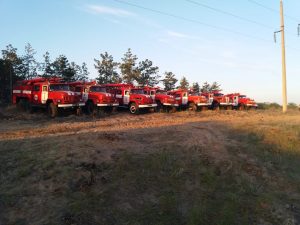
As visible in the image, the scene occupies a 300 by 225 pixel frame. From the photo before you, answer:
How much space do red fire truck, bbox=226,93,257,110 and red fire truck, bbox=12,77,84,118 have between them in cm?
1795

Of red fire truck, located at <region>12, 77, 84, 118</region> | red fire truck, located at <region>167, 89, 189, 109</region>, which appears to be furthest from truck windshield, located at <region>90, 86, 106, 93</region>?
red fire truck, located at <region>167, 89, 189, 109</region>

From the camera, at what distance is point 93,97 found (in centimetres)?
2423

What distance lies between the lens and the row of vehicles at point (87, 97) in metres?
22.1

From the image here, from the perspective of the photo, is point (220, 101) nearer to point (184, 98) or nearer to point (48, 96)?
point (184, 98)

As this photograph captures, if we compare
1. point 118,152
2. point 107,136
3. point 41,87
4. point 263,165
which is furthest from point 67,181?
point 41,87

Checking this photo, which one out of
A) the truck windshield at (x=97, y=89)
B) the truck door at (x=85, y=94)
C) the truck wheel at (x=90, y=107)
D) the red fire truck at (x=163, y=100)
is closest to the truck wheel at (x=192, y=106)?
the red fire truck at (x=163, y=100)

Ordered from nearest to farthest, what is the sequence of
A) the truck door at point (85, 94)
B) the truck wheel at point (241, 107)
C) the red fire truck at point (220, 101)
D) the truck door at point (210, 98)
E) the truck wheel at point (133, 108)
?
the truck door at point (85, 94)
the truck wheel at point (133, 108)
the truck door at point (210, 98)
the red fire truck at point (220, 101)
the truck wheel at point (241, 107)

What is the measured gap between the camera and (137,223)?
7785 mm

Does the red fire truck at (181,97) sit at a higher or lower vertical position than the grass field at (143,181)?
higher

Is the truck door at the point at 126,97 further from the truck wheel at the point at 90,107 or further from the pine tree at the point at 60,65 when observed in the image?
the pine tree at the point at 60,65

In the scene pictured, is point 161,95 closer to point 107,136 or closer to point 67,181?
point 107,136

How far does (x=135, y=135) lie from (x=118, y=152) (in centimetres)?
A: 251

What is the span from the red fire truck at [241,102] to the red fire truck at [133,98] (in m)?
12.3

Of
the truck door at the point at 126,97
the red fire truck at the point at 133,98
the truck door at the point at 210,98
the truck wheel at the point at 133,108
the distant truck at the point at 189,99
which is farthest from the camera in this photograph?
the truck door at the point at 210,98
